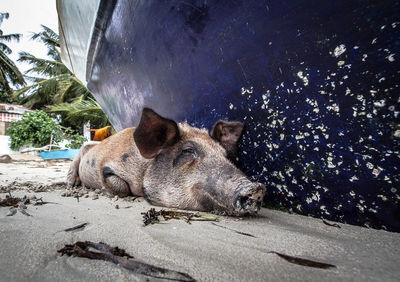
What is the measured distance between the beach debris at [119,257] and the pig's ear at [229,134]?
1.25 m

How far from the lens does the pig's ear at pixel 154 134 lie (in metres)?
1.91

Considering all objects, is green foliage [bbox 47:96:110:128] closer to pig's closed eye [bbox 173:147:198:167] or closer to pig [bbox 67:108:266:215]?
pig [bbox 67:108:266:215]

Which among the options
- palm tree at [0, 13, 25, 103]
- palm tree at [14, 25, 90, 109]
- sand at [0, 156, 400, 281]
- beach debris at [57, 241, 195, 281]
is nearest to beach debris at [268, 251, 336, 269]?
sand at [0, 156, 400, 281]

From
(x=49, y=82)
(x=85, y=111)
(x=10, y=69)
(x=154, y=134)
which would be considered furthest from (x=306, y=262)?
(x=10, y=69)

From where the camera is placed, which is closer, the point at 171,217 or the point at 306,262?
the point at 306,262

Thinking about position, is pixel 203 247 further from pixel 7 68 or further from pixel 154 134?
pixel 7 68

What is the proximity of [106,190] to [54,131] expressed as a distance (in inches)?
557

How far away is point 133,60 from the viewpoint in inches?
112

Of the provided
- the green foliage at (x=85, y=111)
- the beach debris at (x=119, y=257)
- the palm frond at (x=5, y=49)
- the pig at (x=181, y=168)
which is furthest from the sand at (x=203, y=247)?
the palm frond at (x=5, y=49)

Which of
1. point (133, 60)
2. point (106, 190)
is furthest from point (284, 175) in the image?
point (133, 60)

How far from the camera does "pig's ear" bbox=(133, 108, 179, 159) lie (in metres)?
1.91

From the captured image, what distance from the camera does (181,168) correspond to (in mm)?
1925

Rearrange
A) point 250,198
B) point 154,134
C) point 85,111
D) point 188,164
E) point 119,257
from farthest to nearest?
point 85,111
point 154,134
point 188,164
point 250,198
point 119,257

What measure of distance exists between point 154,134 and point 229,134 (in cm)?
69
